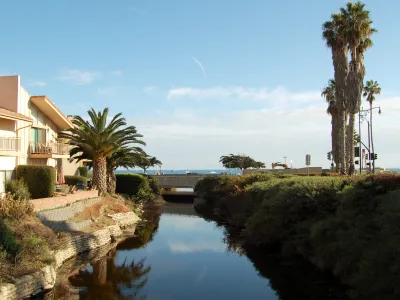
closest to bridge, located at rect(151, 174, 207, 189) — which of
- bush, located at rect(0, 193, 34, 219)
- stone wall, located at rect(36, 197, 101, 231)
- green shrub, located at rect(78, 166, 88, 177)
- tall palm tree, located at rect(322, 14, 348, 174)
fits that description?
green shrub, located at rect(78, 166, 88, 177)

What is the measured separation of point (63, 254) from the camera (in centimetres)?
1842

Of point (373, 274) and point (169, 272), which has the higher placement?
point (373, 274)

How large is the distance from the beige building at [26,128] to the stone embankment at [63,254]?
24.2 feet

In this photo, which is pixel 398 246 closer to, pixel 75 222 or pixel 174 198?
pixel 75 222

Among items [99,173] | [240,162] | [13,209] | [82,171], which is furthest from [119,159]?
[240,162]

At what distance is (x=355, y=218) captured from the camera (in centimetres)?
1472

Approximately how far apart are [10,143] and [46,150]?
539 centimetres

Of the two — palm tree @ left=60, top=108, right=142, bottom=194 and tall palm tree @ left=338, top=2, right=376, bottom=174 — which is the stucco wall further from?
tall palm tree @ left=338, top=2, right=376, bottom=174

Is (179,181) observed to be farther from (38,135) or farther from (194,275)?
(194,275)

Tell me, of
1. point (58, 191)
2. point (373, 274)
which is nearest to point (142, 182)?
point (58, 191)

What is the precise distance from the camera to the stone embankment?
42.2 feet

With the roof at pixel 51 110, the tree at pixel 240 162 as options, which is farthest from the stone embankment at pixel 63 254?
the tree at pixel 240 162

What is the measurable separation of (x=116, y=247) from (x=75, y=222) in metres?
2.52

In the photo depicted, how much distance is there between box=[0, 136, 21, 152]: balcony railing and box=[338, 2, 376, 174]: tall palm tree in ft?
80.7
